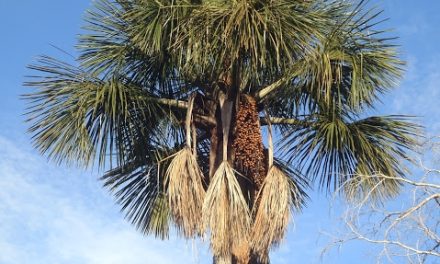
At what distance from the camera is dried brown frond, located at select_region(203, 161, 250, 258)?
328 inches

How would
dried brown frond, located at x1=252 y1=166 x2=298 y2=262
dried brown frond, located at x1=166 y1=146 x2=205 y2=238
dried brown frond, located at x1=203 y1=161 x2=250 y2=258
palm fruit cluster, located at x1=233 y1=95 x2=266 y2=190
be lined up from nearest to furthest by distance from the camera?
dried brown frond, located at x1=203 y1=161 x2=250 y2=258
dried brown frond, located at x1=252 y1=166 x2=298 y2=262
dried brown frond, located at x1=166 y1=146 x2=205 y2=238
palm fruit cluster, located at x1=233 y1=95 x2=266 y2=190

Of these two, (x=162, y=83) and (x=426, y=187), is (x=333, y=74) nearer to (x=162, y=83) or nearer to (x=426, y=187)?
(x=162, y=83)

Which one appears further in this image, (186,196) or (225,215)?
(186,196)

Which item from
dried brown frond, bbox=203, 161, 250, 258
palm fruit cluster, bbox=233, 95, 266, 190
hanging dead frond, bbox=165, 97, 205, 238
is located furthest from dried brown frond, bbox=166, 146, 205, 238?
palm fruit cluster, bbox=233, 95, 266, 190

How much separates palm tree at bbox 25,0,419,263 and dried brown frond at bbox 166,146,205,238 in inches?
0.5

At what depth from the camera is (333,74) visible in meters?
9.56

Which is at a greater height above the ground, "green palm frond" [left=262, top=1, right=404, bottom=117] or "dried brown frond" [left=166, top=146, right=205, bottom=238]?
"green palm frond" [left=262, top=1, right=404, bottom=117]

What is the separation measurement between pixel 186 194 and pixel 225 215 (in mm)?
502

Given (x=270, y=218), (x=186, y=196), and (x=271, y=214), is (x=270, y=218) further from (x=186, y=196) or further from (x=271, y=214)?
(x=186, y=196)

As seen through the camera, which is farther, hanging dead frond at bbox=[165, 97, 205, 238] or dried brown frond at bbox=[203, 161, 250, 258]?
hanging dead frond at bbox=[165, 97, 205, 238]

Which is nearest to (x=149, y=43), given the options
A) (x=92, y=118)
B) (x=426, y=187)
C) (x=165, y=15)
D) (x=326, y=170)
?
(x=165, y=15)

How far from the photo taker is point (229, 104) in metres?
9.27

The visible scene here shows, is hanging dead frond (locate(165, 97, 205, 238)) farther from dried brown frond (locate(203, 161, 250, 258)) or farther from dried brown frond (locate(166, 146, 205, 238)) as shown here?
dried brown frond (locate(203, 161, 250, 258))

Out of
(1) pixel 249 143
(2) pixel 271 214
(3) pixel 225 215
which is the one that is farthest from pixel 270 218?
(1) pixel 249 143
